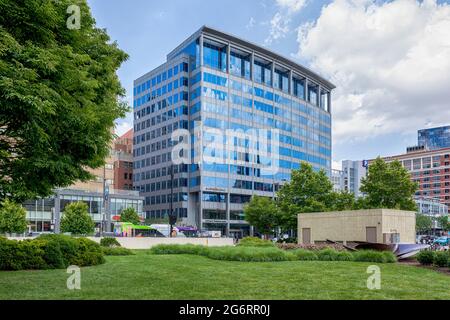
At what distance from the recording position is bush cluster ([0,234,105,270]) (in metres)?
18.9

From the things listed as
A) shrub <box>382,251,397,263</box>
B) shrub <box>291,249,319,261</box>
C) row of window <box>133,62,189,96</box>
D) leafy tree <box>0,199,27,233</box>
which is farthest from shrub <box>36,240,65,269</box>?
row of window <box>133,62,189,96</box>

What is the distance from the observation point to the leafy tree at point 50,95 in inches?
411

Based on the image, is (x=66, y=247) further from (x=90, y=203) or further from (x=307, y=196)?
(x=90, y=203)

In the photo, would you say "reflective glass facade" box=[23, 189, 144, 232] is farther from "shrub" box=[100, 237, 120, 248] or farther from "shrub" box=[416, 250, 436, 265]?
"shrub" box=[416, 250, 436, 265]

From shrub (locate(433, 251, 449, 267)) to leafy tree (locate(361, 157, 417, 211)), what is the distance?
107 feet

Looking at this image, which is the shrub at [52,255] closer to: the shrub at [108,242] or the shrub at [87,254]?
the shrub at [87,254]

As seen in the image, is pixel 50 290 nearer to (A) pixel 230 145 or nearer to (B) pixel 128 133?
(A) pixel 230 145

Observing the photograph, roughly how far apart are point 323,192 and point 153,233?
79.5ft

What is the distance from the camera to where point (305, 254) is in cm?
2661

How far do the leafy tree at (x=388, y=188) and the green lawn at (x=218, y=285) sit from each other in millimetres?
37709

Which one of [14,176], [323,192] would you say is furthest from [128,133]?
[14,176]

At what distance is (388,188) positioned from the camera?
54.3m

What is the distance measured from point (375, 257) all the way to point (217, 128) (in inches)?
2878

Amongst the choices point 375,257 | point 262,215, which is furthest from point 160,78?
point 375,257
